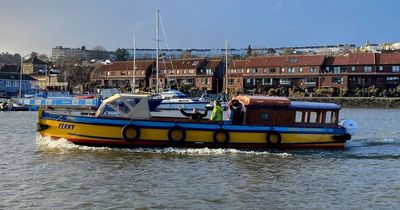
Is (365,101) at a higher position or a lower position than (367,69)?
lower

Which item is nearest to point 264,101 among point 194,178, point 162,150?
point 162,150

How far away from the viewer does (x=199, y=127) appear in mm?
27969

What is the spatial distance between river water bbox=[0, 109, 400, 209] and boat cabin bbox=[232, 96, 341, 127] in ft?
6.21

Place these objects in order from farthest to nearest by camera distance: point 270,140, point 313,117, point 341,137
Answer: point 313,117, point 341,137, point 270,140

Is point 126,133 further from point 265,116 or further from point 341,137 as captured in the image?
point 341,137

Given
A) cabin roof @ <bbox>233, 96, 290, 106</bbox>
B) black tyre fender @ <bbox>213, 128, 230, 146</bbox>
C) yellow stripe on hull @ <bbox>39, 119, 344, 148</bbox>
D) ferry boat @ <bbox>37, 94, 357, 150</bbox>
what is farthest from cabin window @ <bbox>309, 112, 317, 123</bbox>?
black tyre fender @ <bbox>213, 128, 230, 146</bbox>

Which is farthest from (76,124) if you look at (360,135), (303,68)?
(303,68)

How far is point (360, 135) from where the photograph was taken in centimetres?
3969

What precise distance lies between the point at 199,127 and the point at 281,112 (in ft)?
15.7

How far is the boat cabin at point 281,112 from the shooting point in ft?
95.3

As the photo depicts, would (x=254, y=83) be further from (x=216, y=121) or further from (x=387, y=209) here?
(x=387, y=209)

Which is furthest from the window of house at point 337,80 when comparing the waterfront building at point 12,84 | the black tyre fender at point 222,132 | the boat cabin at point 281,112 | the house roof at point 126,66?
the black tyre fender at point 222,132

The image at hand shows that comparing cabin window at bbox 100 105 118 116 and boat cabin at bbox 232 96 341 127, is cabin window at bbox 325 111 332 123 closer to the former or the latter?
boat cabin at bbox 232 96 341 127

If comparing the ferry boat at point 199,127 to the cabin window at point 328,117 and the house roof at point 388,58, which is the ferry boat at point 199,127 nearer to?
the cabin window at point 328,117
